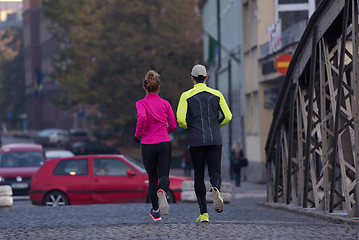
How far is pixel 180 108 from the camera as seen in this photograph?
33.8 ft

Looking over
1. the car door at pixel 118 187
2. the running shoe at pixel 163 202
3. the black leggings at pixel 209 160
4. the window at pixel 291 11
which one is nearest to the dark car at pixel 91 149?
the window at pixel 291 11

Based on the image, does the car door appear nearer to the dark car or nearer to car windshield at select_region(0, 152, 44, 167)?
car windshield at select_region(0, 152, 44, 167)

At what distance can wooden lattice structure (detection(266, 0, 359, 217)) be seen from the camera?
36.2 feet

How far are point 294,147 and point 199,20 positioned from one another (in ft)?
167

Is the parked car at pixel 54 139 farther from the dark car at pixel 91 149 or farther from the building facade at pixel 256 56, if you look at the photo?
the building facade at pixel 256 56

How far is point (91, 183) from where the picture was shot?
20984mm

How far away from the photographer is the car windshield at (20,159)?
2604cm

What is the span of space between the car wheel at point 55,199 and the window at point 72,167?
475mm

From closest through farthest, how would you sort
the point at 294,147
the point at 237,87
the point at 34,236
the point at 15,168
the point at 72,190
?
the point at 34,236 → the point at 294,147 → the point at 72,190 → the point at 15,168 → the point at 237,87

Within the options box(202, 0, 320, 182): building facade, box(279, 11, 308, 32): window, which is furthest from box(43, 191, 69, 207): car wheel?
box(279, 11, 308, 32): window

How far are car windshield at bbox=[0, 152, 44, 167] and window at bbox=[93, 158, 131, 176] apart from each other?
5327 millimetres

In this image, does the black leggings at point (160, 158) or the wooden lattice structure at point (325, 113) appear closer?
the black leggings at point (160, 158)

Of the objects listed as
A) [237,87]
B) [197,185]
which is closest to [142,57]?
[237,87]

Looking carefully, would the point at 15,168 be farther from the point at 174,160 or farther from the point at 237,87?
the point at 174,160
